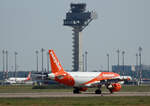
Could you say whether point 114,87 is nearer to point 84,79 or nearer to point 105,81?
point 105,81

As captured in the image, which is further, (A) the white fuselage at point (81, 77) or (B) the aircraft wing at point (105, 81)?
(B) the aircraft wing at point (105, 81)

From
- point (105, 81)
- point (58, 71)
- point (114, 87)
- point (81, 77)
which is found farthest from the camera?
Answer: point (105, 81)

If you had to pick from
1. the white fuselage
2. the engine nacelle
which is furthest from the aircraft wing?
the white fuselage

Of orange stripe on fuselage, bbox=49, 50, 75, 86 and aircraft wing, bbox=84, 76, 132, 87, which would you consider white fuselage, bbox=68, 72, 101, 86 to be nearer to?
aircraft wing, bbox=84, 76, 132, 87

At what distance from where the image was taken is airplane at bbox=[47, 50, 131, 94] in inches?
3258

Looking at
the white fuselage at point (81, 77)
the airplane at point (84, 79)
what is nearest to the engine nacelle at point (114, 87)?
the airplane at point (84, 79)

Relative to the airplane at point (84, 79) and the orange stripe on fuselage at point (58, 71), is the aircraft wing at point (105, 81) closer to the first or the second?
the airplane at point (84, 79)

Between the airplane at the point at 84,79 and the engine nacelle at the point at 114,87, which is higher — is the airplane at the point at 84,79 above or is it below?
above

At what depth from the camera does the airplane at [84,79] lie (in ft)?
271

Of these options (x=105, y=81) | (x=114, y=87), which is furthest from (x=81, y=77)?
(x=114, y=87)

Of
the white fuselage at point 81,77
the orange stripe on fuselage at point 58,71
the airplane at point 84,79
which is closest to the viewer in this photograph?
the orange stripe on fuselage at point 58,71

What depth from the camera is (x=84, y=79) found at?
8556cm
